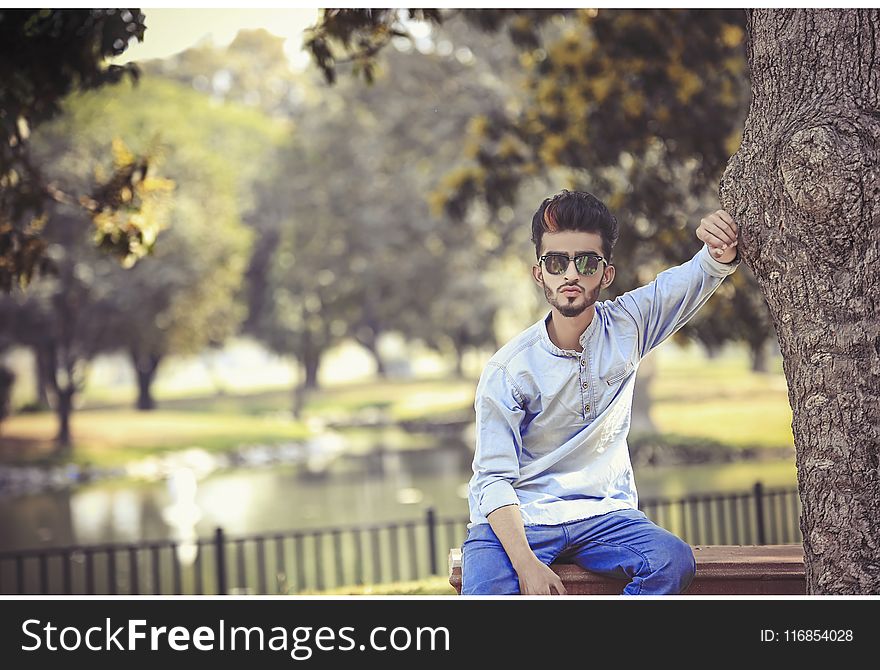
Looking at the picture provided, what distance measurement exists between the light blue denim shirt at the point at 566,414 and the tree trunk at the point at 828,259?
224 millimetres

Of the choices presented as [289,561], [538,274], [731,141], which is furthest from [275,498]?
[538,274]

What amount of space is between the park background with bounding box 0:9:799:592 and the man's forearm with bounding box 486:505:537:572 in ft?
10.8

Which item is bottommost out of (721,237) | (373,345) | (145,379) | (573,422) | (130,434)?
(130,434)

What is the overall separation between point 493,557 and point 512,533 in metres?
0.12

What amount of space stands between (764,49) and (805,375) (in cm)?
101

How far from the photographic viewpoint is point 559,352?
3.01m

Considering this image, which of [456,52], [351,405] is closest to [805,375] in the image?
[456,52]

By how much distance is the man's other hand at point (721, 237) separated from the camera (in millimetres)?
3094

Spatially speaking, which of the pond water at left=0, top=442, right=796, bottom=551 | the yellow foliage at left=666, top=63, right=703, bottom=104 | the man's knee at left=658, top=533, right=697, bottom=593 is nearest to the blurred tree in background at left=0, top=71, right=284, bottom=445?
the pond water at left=0, top=442, right=796, bottom=551

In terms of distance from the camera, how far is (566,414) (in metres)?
2.98

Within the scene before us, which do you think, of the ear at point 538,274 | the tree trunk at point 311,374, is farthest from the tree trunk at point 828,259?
the tree trunk at point 311,374

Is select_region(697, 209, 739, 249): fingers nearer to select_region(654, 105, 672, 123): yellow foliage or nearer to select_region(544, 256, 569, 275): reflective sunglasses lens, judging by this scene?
select_region(544, 256, 569, 275): reflective sunglasses lens

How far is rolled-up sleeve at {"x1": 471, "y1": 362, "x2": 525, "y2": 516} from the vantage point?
2.84m

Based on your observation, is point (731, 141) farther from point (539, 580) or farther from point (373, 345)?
point (373, 345)
